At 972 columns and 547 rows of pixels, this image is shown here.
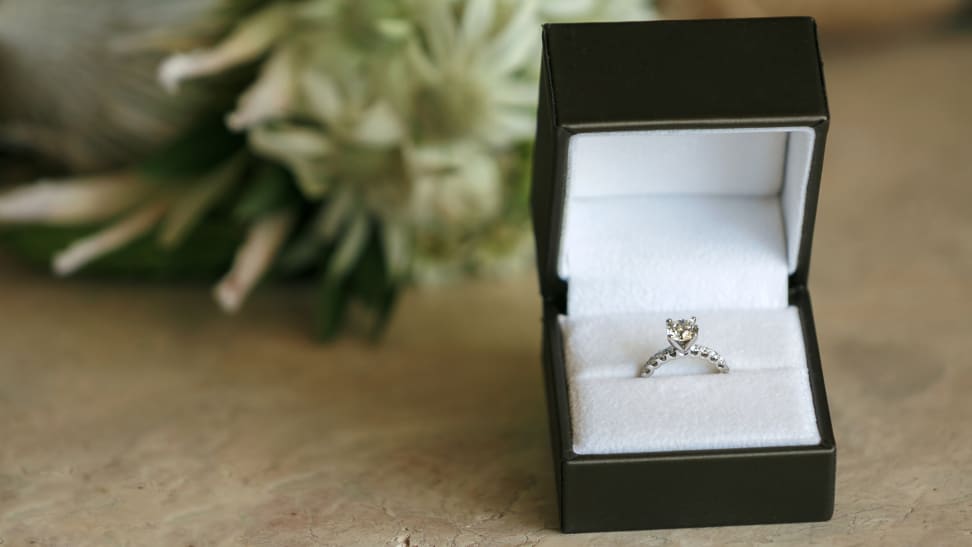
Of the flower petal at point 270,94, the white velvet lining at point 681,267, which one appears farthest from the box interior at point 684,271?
the flower petal at point 270,94

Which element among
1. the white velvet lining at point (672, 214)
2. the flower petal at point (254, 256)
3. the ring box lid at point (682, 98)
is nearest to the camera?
the ring box lid at point (682, 98)

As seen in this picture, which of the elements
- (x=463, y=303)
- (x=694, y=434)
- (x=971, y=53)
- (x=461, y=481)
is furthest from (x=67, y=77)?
(x=971, y=53)

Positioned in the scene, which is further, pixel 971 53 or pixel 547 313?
pixel 971 53

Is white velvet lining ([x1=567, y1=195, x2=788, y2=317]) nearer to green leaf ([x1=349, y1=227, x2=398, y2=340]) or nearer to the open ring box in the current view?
the open ring box

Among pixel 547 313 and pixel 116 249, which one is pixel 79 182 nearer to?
pixel 116 249

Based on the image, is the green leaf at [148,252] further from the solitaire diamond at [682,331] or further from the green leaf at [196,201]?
the solitaire diamond at [682,331]

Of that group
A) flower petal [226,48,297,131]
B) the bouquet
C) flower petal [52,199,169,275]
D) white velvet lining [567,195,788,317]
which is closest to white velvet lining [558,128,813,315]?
white velvet lining [567,195,788,317]

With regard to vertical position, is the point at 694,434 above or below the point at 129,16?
below
